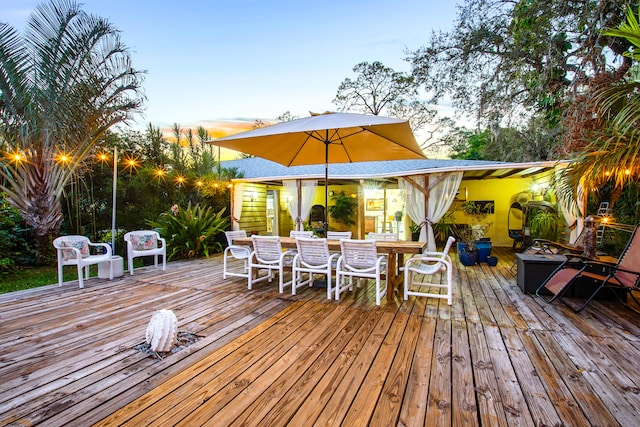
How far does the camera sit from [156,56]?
832 cm

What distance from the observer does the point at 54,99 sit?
216 inches

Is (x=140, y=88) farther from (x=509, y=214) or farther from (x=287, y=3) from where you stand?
(x=509, y=214)

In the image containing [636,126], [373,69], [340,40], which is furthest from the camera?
[373,69]

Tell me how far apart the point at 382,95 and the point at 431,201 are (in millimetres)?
12037

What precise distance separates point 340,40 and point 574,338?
353 inches

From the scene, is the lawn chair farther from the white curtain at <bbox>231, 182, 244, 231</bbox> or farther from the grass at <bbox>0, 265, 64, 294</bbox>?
the grass at <bbox>0, 265, 64, 294</bbox>

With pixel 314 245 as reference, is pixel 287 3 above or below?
above

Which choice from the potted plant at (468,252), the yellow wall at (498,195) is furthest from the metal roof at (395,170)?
the potted plant at (468,252)

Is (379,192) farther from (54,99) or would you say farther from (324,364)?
(54,99)

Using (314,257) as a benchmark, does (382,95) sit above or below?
above

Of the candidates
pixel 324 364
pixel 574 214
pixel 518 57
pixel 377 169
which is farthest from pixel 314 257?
pixel 518 57

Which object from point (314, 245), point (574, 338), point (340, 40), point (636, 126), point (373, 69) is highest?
point (373, 69)

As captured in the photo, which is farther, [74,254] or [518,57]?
[518,57]

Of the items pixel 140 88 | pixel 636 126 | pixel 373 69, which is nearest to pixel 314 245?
pixel 636 126
